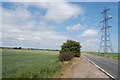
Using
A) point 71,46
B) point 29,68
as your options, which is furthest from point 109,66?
point 71,46

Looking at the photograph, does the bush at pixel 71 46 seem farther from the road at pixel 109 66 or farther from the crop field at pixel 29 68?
the crop field at pixel 29 68

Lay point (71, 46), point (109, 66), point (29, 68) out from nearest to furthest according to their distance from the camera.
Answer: point (29, 68) → point (109, 66) → point (71, 46)

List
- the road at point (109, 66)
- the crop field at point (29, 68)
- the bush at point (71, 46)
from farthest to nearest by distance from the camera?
1. the bush at point (71, 46)
2. the road at point (109, 66)
3. the crop field at point (29, 68)

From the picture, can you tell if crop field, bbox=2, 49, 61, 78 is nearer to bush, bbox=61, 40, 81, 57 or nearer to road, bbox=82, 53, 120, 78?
road, bbox=82, 53, 120, 78

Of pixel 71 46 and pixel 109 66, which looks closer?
pixel 109 66

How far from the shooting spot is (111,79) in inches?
424

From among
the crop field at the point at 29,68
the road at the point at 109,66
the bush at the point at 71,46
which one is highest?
the bush at the point at 71,46

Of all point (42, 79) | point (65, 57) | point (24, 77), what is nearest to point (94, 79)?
point (42, 79)

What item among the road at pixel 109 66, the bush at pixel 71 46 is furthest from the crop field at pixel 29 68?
the bush at pixel 71 46

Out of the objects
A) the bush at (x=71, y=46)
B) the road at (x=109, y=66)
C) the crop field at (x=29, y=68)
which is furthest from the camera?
the bush at (x=71, y=46)

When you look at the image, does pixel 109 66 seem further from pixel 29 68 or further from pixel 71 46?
pixel 71 46

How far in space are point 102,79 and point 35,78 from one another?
4.29m

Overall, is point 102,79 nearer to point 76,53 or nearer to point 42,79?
point 42,79

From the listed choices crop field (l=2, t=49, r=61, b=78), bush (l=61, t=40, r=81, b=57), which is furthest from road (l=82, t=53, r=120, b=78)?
bush (l=61, t=40, r=81, b=57)
